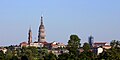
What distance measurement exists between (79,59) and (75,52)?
18.4m

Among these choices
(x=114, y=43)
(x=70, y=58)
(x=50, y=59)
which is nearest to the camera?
(x=70, y=58)

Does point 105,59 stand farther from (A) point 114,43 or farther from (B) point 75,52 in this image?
(A) point 114,43

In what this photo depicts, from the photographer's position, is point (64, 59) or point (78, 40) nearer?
point (64, 59)

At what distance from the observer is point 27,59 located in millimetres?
101125

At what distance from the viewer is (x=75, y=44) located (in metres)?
105

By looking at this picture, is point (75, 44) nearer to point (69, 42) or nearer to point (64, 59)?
point (69, 42)

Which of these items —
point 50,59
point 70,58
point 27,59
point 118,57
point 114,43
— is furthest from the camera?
point 114,43

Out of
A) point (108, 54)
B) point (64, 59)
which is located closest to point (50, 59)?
point (64, 59)

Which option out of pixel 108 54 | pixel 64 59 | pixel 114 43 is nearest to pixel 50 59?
pixel 64 59

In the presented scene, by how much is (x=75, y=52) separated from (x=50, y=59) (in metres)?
14.1

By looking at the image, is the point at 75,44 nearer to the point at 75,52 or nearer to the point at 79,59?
the point at 75,52

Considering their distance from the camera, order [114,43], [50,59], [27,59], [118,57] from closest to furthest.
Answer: [118,57] → [50,59] → [27,59] → [114,43]

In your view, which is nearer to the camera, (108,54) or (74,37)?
(108,54)

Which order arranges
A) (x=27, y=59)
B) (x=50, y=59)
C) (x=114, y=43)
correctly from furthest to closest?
(x=114, y=43), (x=27, y=59), (x=50, y=59)
